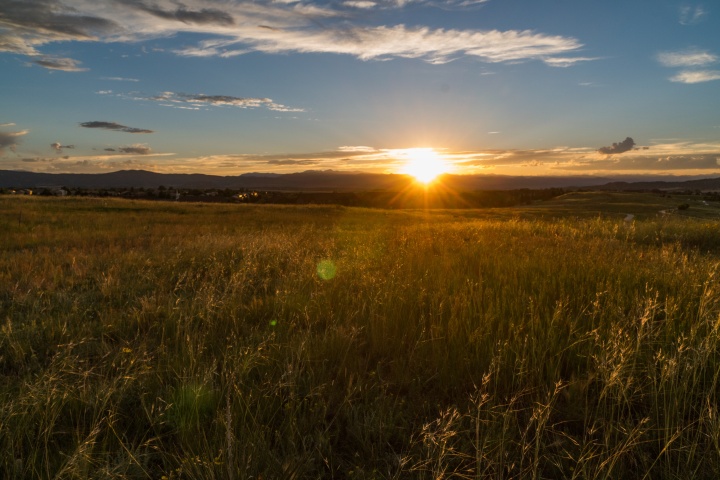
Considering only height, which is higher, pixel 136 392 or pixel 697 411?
pixel 136 392

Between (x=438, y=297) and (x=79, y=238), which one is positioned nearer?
(x=438, y=297)

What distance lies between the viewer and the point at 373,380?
335 centimetres

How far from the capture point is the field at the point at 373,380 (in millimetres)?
2371

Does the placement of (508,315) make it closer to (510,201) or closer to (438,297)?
(438,297)

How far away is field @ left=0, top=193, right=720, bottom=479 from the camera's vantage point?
237 cm

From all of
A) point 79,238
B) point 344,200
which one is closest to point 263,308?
point 79,238

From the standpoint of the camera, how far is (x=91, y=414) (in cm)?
289

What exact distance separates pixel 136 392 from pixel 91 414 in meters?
0.30

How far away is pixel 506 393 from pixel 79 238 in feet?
46.1

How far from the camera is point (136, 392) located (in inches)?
121

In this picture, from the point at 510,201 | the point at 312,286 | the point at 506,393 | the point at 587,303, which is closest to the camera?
the point at 506,393

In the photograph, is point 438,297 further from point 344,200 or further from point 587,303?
point 344,200

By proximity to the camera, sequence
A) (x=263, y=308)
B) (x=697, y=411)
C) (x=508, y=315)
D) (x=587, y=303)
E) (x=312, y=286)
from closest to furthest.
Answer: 1. (x=697, y=411)
2. (x=508, y=315)
3. (x=587, y=303)
4. (x=263, y=308)
5. (x=312, y=286)

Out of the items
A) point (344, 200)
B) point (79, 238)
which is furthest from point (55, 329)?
point (344, 200)
